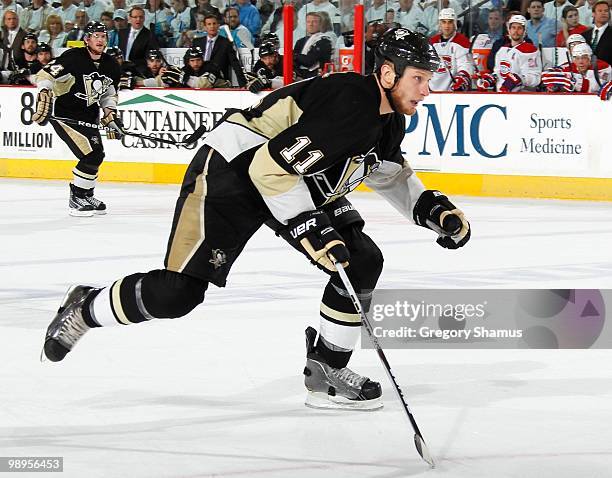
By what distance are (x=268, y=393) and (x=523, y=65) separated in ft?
23.8

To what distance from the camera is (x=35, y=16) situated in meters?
13.4

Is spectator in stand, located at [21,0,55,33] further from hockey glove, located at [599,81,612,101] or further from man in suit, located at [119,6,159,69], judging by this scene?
hockey glove, located at [599,81,612,101]

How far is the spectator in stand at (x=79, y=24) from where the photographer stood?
13.0 metres

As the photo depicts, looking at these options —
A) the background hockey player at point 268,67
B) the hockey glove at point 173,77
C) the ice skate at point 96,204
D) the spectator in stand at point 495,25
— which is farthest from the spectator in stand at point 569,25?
the ice skate at point 96,204

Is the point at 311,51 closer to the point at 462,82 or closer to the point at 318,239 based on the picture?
the point at 462,82

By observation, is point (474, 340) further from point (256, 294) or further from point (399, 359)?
point (256, 294)

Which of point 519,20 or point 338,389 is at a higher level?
point 338,389

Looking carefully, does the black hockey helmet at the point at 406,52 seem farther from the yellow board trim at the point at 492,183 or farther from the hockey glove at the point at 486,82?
the hockey glove at the point at 486,82

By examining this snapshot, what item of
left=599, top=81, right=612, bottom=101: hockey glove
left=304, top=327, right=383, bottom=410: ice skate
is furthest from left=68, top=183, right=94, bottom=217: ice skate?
left=304, top=327, right=383, bottom=410: ice skate

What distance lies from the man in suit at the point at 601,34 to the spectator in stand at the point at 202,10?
11.9 feet

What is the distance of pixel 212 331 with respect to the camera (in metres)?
4.68

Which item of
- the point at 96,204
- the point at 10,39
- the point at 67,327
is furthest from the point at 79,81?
the point at 67,327

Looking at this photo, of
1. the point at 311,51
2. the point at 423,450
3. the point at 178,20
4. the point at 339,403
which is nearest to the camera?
the point at 423,450

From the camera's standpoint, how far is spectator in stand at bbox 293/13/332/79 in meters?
11.3
